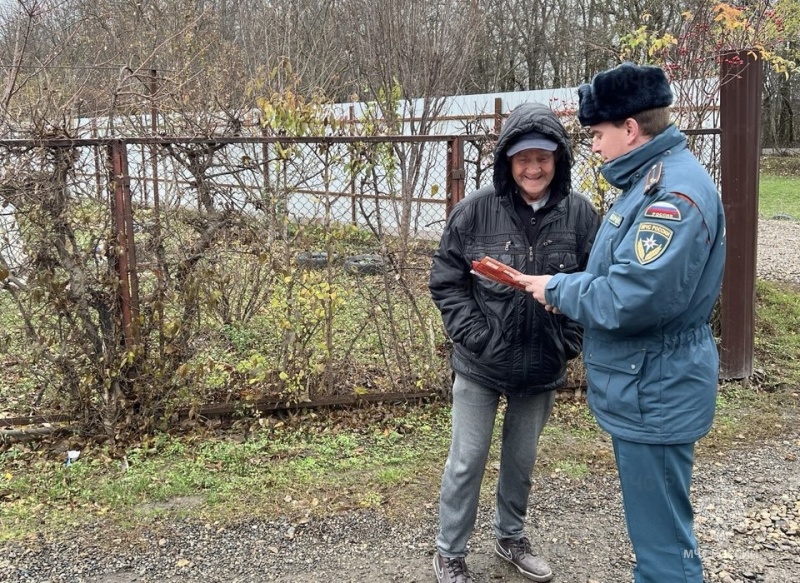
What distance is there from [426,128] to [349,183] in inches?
196

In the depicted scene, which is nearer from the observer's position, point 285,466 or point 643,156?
point 643,156

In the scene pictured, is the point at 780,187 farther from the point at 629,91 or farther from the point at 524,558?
the point at 629,91

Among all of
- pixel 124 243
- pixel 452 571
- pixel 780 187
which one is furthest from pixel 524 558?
pixel 780 187

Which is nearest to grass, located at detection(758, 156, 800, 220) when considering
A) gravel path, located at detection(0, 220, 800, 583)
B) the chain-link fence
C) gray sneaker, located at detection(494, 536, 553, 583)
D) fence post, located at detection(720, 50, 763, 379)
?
fence post, located at detection(720, 50, 763, 379)

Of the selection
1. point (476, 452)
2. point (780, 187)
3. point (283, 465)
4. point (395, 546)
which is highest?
point (780, 187)

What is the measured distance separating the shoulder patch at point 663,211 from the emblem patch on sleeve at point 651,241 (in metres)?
0.03

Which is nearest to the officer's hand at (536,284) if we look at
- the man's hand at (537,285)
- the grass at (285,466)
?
the man's hand at (537,285)

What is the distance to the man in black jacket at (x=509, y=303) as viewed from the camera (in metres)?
2.66

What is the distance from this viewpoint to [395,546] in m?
3.28

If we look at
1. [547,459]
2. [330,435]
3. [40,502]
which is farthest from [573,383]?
[40,502]

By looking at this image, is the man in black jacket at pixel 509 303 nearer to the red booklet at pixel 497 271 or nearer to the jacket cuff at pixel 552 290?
the red booklet at pixel 497 271

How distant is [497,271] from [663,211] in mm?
646

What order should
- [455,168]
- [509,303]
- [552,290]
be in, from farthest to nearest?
[455,168] → [509,303] → [552,290]

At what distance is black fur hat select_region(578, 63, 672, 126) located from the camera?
6.97 ft
